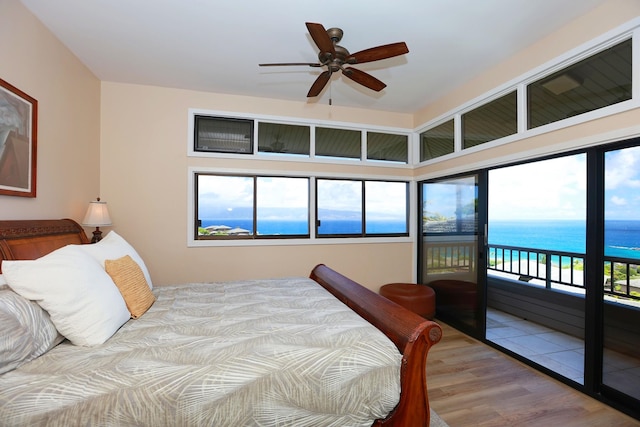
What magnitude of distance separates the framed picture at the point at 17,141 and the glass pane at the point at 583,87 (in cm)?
420

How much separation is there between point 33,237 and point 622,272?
4.25 meters

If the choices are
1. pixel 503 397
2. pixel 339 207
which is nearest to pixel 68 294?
pixel 503 397

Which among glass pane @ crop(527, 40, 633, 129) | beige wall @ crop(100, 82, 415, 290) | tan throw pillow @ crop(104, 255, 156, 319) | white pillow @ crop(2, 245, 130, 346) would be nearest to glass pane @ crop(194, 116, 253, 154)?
beige wall @ crop(100, 82, 415, 290)

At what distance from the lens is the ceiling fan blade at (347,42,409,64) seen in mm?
1980

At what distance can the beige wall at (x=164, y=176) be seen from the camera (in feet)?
11.1

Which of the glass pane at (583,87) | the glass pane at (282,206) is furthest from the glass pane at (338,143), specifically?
the glass pane at (583,87)

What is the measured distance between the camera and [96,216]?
285 cm

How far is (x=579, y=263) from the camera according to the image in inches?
140

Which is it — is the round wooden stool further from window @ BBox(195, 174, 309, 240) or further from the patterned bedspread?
the patterned bedspread

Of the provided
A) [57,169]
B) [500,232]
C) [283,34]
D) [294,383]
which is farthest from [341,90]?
[294,383]

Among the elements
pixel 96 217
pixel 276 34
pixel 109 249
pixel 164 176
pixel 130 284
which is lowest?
pixel 130 284

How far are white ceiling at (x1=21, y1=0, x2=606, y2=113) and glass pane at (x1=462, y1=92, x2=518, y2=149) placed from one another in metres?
0.41

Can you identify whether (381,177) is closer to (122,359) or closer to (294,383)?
(294,383)

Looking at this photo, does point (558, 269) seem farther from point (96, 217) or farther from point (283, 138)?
point (96, 217)
